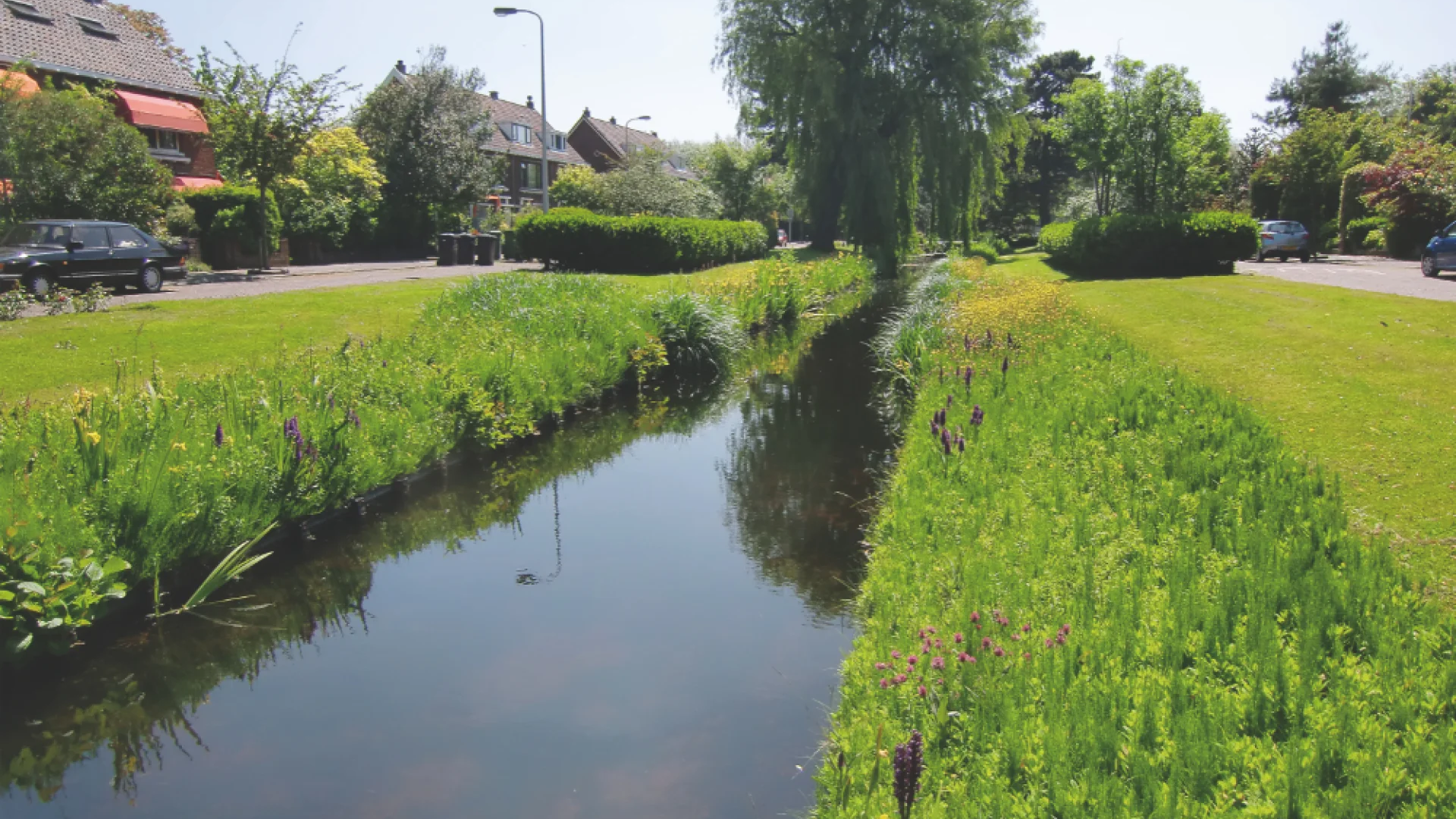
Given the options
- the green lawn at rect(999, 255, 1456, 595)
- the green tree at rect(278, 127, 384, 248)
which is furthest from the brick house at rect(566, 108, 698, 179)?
the green lawn at rect(999, 255, 1456, 595)

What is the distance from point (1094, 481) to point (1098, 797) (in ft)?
11.7

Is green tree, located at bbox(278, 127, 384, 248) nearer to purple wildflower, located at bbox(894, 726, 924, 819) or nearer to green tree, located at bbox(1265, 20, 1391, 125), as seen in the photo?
purple wildflower, located at bbox(894, 726, 924, 819)

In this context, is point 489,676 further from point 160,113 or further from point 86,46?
point 86,46

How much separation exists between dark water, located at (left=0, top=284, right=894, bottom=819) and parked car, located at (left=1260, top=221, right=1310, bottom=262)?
31702mm

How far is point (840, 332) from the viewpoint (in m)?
19.8

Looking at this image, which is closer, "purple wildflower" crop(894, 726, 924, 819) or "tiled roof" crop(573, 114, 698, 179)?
"purple wildflower" crop(894, 726, 924, 819)

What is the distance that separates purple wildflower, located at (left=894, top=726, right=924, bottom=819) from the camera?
3.10m

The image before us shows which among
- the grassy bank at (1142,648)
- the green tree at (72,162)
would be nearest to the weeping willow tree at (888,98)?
the green tree at (72,162)

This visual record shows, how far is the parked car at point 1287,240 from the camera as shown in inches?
1339

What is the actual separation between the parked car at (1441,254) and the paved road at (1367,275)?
263mm

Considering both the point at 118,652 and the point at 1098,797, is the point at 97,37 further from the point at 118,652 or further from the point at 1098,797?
the point at 1098,797

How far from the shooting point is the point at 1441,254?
2305cm

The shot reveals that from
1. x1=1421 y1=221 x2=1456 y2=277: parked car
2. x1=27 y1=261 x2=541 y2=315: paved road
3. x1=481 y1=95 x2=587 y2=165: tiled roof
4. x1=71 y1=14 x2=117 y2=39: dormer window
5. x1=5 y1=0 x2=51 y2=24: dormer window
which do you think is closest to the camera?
x1=27 y1=261 x2=541 y2=315: paved road

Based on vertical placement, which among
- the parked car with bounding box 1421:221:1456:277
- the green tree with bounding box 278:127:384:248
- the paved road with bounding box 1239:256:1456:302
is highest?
the green tree with bounding box 278:127:384:248
